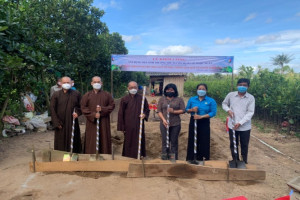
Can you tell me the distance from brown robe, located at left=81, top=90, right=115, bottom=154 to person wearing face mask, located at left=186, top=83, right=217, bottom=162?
5.02ft

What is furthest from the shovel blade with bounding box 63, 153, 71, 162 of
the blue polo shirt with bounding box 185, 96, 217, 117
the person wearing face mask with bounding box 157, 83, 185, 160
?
the blue polo shirt with bounding box 185, 96, 217, 117

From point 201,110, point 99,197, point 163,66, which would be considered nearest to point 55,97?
point 99,197

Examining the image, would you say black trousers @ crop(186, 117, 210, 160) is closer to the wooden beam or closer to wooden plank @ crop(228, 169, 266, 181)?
the wooden beam

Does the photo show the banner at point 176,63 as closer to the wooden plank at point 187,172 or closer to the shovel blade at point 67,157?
the wooden plank at point 187,172

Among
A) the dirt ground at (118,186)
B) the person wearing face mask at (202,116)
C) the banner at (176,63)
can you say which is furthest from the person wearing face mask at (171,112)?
the banner at (176,63)

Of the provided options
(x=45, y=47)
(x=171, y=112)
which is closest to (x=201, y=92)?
(x=171, y=112)

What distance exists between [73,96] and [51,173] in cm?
154

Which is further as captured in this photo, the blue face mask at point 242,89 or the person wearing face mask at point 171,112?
the person wearing face mask at point 171,112

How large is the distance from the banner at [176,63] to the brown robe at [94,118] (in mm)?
3699

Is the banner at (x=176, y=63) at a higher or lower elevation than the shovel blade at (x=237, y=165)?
higher

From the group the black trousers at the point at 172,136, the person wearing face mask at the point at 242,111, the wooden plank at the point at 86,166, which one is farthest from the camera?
the black trousers at the point at 172,136

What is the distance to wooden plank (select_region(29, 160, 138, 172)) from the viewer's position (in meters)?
3.59

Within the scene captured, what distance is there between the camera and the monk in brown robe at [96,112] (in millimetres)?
4180

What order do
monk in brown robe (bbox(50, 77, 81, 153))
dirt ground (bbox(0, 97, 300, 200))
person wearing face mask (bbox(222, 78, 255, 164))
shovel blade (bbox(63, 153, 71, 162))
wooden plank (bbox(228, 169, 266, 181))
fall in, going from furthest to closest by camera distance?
monk in brown robe (bbox(50, 77, 81, 153)), person wearing face mask (bbox(222, 78, 255, 164)), shovel blade (bbox(63, 153, 71, 162)), wooden plank (bbox(228, 169, 266, 181)), dirt ground (bbox(0, 97, 300, 200))
